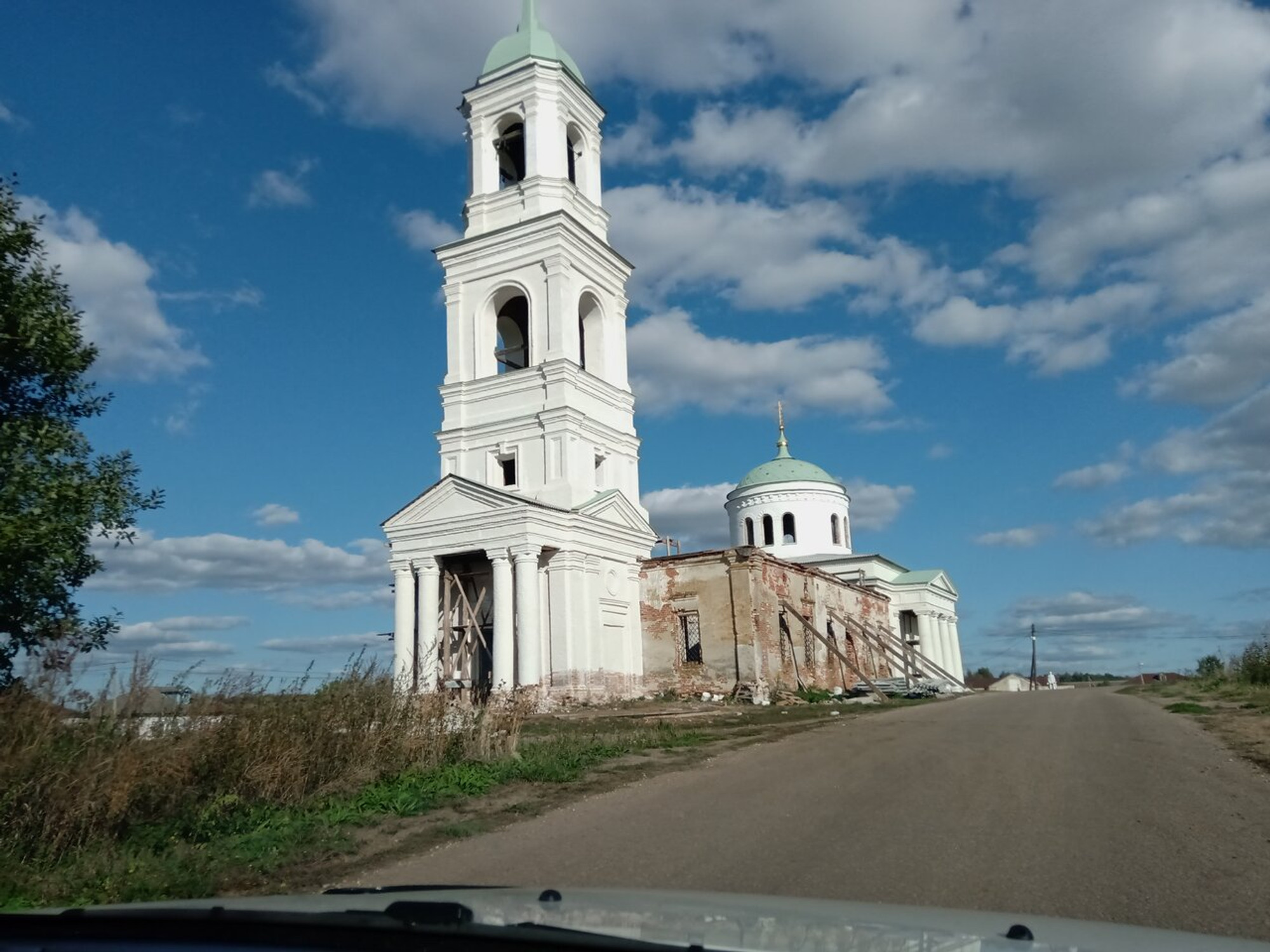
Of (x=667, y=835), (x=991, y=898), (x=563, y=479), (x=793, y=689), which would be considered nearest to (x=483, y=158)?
(x=563, y=479)

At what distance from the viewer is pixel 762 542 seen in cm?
5412

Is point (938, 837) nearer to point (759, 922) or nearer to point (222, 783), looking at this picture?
point (759, 922)

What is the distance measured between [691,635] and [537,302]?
1225 centimetres

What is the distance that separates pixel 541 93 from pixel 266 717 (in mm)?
27835

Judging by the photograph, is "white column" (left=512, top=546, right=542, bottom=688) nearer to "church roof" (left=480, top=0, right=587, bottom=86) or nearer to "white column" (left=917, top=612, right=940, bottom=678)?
Answer: "church roof" (left=480, top=0, right=587, bottom=86)

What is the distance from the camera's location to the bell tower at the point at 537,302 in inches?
1211

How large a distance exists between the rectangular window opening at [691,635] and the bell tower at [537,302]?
14.6 feet

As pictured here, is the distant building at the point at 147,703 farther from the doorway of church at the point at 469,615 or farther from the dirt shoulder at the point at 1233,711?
the doorway of church at the point at 469,615

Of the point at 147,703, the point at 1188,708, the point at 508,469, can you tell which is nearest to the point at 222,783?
the point at 147,703

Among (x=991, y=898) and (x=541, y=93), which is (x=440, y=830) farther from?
(x=541, y=93)

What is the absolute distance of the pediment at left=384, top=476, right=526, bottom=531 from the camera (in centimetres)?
2800

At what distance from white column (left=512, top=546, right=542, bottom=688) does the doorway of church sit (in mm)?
2010

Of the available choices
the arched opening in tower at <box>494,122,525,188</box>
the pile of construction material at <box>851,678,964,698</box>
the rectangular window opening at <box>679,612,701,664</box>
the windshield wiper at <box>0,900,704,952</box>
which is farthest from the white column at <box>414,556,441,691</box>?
the windshield wiper at <box>0,900,704,952</box>

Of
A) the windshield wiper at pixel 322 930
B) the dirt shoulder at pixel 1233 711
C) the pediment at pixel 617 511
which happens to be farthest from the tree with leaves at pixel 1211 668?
the windshield wiper at pixel 322 930
